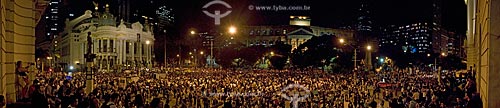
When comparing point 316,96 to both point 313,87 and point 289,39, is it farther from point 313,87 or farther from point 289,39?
point 289,39

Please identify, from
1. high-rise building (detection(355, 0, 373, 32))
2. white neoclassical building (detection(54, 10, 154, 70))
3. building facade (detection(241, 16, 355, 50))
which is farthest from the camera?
high-rise building (detection(355, 0, 373, 32))

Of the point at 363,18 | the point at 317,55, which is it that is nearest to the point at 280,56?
the point at 317,55

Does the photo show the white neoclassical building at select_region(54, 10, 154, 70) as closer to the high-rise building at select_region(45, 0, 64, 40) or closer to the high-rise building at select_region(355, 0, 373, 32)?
the high-rise building at select_region(45, 0, 64, 40)

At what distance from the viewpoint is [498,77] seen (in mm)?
9234

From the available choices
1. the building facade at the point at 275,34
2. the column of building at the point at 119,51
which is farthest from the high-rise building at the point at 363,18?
the column of building at the point at 119,51

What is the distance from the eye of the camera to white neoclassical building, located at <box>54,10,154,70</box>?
104875mm

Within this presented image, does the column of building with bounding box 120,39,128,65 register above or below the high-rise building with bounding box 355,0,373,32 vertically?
below

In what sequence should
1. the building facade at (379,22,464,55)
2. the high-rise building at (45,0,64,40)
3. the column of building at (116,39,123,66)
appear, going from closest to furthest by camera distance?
the column of building at (116,39,123,66)
the building facade at (379,22,464,55)
the high-rise building at (45,0,64,40)

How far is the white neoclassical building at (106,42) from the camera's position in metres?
105

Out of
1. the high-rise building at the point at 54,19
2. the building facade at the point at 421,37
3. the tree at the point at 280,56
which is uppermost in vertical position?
the high-rise building at the point at 54,19

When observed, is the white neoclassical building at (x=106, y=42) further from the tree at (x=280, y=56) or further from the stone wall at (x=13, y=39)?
the stone wall at (x=13, y=39)

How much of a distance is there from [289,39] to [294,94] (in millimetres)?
128798

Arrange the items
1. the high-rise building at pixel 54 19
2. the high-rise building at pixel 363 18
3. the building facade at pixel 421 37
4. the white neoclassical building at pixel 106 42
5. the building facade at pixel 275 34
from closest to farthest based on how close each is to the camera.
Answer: the white neoclassical building at pixel 106 42, the building facade at pixel 275 34, the building facade at pixel 421 37, the high-rise building at pixel 54 19, the high-rise building at pixel 363 18

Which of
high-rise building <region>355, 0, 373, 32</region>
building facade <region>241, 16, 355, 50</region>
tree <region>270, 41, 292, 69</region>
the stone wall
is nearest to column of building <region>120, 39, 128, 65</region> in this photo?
tree <region>270, 41, 292, 69</region>
